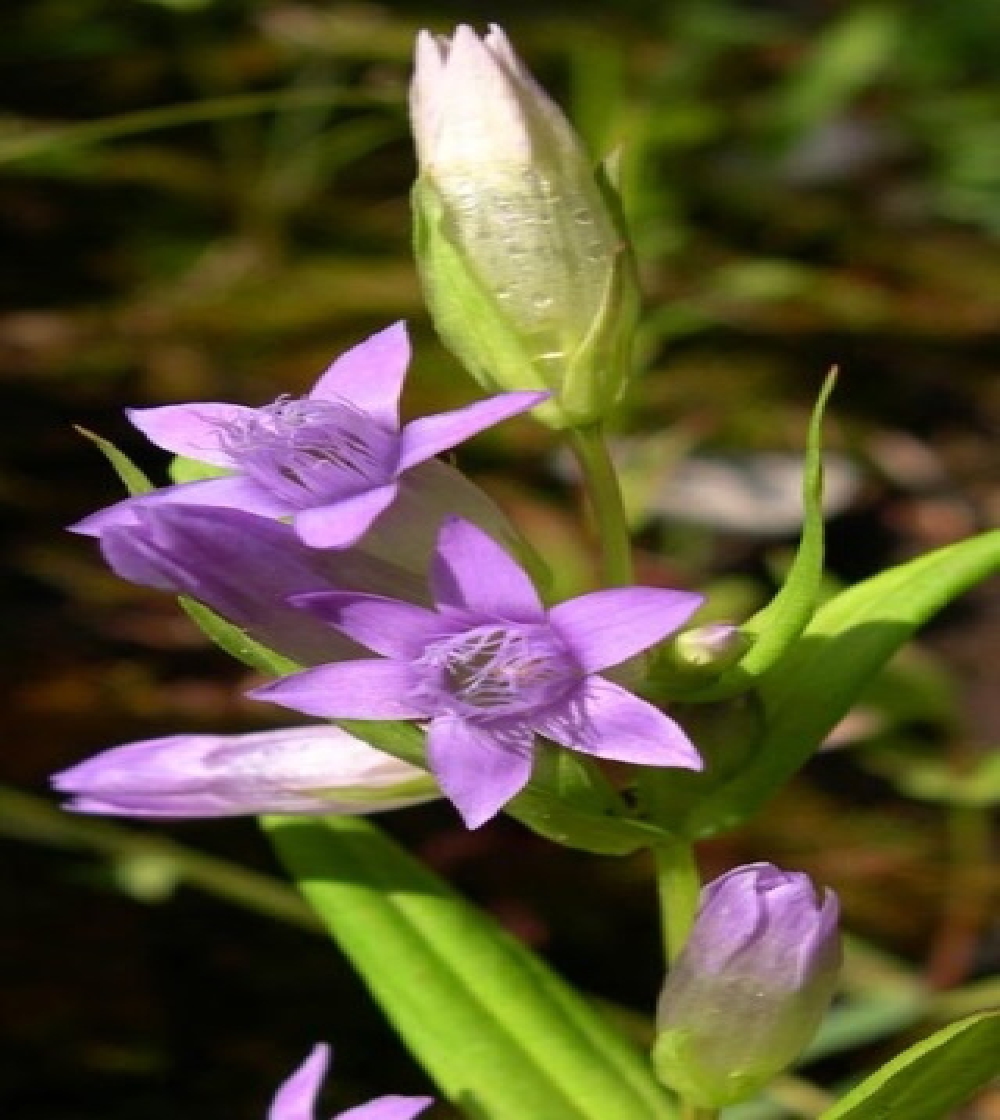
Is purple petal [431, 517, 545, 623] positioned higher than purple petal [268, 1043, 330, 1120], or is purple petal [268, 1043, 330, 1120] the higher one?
purple petal [431, 517, 545, 623]

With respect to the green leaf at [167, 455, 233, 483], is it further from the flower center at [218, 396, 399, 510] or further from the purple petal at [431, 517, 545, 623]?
the purple petal at [431, 517, 545, 623]

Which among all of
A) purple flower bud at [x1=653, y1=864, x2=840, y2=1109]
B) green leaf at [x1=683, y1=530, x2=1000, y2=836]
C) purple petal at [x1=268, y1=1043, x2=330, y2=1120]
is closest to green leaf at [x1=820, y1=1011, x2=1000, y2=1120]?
purple flower bud at [x1=653, y1=864, x2=840, y2=1109]

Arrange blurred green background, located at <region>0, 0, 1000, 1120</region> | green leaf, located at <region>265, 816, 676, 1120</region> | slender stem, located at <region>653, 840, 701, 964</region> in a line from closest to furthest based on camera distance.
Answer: slender stem, located at <region>653, 840, 701, 964</region>
green leaf, located at <region>265, 816, 676, 1120</region>
blurred green background, located at <region>0, 0, 1000, 1120</region>

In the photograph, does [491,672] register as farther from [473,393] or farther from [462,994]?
[473,393]

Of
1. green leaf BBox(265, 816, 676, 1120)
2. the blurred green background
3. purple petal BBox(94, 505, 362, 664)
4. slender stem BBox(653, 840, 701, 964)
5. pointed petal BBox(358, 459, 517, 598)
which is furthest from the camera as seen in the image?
the blurred green background

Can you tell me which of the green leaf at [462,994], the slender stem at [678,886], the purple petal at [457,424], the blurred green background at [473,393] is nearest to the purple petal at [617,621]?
the purple petal at [457,424]

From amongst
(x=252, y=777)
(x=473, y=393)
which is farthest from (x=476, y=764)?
(x=473, y=393)

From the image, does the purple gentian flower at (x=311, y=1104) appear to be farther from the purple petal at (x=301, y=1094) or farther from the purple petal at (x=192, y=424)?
the purple petal at (x=192, y=424)
